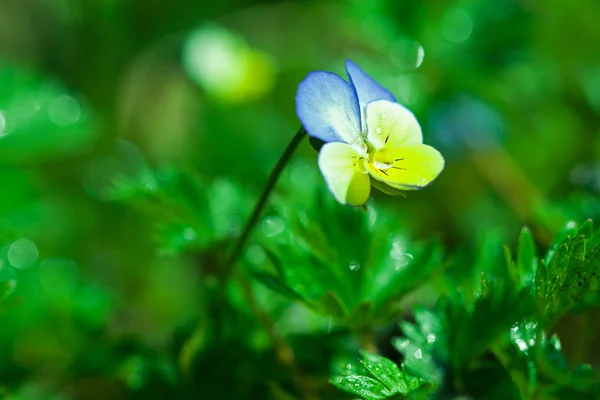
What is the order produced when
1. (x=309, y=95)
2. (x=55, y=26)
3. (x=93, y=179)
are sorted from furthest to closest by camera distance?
(x=55, y=26) < (x=93, y=179) < (x=309, y=95)

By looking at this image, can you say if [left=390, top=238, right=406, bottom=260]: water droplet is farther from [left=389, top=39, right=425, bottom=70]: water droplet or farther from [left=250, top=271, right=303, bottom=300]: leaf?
[left=389, top=39, right=425, bottom=70]: water droplet

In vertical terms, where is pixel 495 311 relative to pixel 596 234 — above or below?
below

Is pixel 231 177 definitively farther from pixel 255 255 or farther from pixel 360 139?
pixel 360 139

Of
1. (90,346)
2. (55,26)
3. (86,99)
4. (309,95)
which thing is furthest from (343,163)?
(55,26)

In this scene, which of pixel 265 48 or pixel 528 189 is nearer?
pixel 528 189

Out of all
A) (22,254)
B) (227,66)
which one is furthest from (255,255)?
(227,66)

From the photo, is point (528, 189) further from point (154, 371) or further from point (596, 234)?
point (154, 371)
